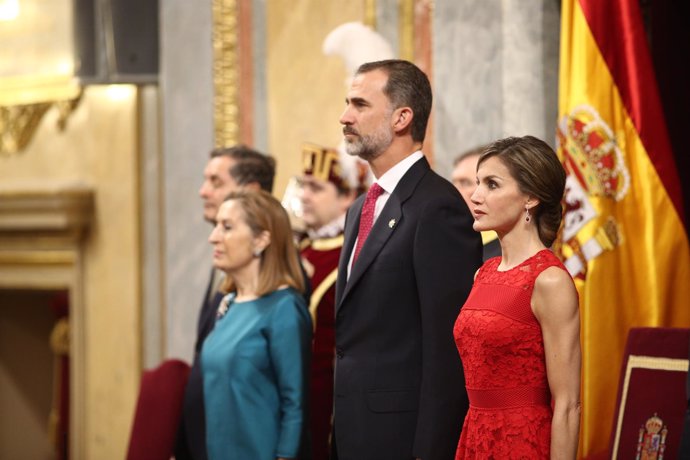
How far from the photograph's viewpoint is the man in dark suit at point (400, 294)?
9.59 ft

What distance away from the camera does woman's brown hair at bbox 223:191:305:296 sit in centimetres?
373

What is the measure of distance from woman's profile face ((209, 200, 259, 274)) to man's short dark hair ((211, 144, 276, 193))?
57cm

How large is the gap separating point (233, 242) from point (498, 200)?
4.03 feet

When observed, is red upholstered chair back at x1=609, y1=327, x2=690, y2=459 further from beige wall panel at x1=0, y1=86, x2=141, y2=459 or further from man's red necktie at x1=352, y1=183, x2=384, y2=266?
beige wall panel at x1=0, y1=86, x2=141, y2=459

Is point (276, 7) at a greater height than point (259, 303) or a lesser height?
greater

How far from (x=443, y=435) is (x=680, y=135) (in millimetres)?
2194

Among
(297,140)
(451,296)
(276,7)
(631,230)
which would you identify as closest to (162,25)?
(276,7)

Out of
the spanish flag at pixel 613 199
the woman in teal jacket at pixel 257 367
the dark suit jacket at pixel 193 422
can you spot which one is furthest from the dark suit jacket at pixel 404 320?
the spanish flag at pixel 613 199

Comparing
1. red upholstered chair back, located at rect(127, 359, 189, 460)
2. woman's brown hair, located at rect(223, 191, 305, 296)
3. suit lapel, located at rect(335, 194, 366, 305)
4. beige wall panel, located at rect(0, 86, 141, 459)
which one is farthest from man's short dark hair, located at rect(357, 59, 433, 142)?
beige wall panel, located at rect(0, 86, 141, 459)

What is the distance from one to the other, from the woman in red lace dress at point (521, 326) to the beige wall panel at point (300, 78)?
271 centimetres

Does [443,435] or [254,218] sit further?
[254,218]

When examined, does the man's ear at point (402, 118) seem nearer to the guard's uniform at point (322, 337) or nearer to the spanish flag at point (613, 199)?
the spanish flag at point (613, 199)

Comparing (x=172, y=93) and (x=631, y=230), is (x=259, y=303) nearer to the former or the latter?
(x=631, y=230)

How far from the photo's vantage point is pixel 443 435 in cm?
286
